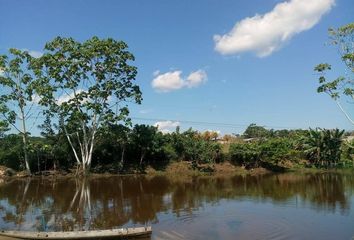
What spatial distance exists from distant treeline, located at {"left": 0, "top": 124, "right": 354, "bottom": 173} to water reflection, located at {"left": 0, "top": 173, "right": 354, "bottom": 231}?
12.8ft

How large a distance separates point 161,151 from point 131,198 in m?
15.7

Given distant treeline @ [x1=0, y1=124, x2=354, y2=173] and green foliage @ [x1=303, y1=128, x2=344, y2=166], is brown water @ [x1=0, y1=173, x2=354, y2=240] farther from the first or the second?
green foliage @ [x1=303, y1=128, x2=344, y2=166]

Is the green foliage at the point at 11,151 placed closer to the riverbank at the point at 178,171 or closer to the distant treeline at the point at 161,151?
the distant treeline at the point at 161,151

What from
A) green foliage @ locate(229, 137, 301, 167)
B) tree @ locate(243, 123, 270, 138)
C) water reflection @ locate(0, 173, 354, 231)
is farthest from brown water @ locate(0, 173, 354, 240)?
tree @ locate(243, 123, 270, 138)

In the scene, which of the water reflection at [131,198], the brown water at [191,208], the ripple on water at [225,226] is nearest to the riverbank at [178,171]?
the water reflection at [131,198]

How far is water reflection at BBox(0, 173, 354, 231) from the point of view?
15.3 meters

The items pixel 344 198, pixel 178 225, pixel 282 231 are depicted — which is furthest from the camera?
pixel 344 198

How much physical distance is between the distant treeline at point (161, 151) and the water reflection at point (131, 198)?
3.89 metres

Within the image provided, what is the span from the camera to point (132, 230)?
1177 cm

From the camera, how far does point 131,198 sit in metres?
20.7

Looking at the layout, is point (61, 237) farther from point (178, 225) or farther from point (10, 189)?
point (10, 189)

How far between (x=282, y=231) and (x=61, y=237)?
6669mm

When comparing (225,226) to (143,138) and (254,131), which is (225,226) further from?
(254,131)

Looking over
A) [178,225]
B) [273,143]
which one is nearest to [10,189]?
[178,225]
